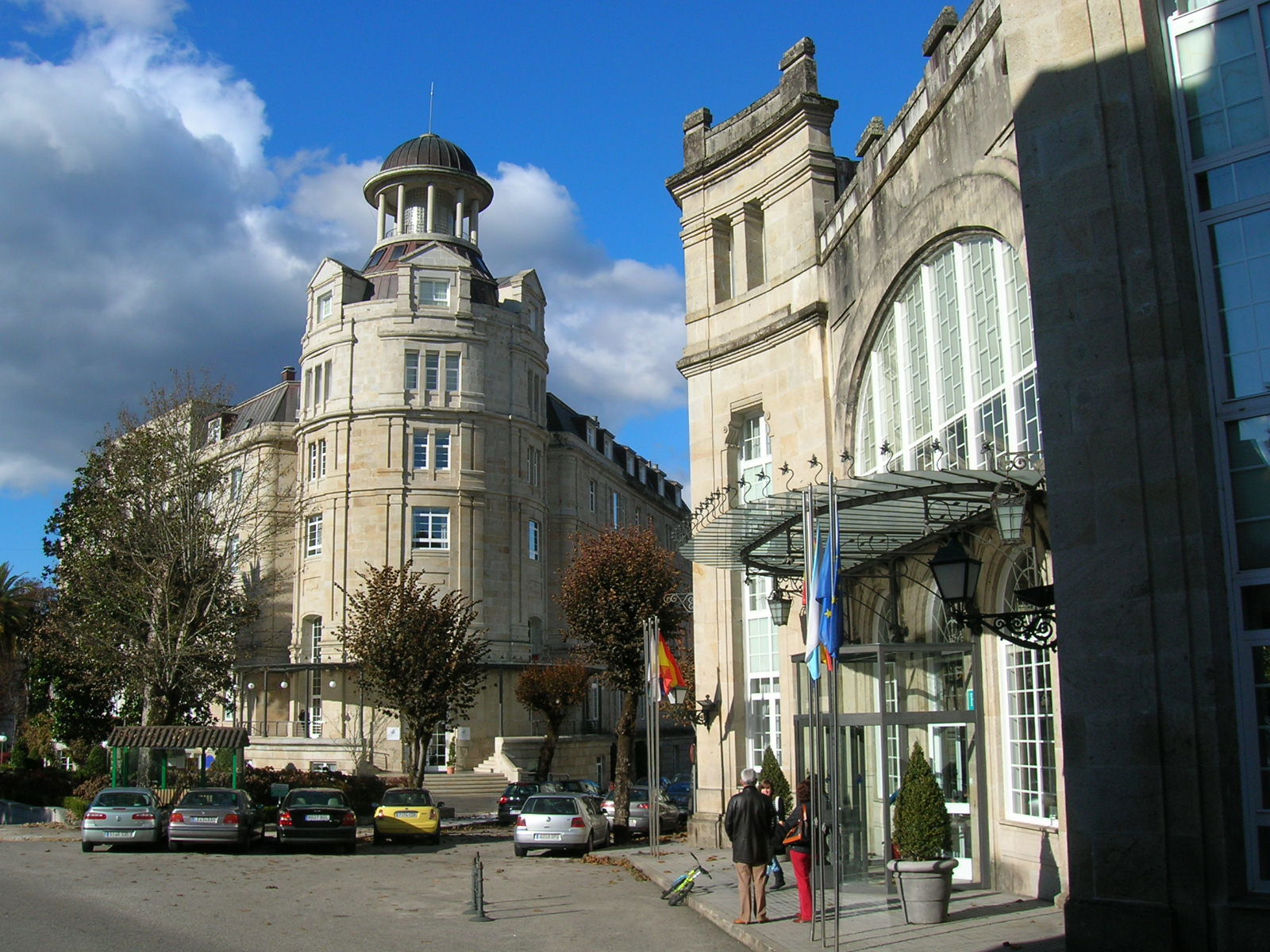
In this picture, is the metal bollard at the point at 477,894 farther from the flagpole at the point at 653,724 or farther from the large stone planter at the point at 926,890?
the flagpole at the point at 653,724

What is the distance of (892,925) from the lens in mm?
12273

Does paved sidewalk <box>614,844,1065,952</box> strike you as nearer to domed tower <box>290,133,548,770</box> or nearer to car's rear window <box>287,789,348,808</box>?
car's rear window <box>287,789,348,808</box>

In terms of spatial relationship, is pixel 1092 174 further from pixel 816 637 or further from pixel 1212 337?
pixel 816 637

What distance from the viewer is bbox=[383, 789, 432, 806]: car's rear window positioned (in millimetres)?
27266

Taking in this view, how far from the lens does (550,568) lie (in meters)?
54.7

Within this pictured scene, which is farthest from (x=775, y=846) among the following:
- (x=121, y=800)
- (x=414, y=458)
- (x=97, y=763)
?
(x=414, y=458)

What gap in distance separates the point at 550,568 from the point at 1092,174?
45869mm

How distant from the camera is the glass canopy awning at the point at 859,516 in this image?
12008 millimetres

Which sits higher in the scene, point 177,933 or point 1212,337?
point 1212,337

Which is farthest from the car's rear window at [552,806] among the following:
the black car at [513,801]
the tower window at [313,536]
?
the tower window at [313,536]

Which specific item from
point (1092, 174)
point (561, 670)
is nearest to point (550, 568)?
point (561, 670)

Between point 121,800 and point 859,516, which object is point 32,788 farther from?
point 859,516

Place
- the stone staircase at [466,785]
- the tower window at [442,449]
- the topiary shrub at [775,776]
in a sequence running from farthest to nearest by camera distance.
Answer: the tower window at [442,449], the stone staircase at [466,785], the topiary shrub at [775,776]

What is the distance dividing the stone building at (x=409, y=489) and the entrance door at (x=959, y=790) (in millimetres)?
32367
